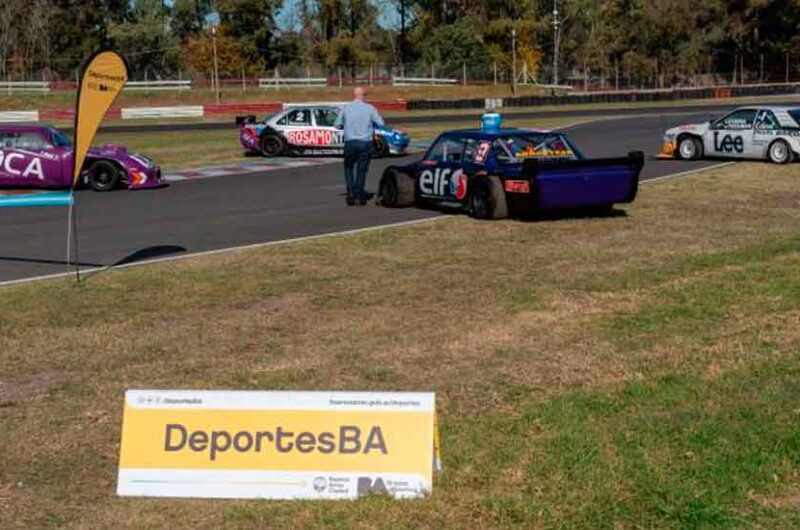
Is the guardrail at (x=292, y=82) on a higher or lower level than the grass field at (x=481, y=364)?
higher

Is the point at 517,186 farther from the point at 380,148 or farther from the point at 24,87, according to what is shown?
the point at 24,87

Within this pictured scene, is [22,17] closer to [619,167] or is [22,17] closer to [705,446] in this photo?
[619,167]

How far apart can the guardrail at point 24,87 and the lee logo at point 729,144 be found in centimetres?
5141

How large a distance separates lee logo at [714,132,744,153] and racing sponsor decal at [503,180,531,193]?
1140 cm

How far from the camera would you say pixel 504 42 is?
3740 inches

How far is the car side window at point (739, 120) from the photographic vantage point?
81.6ft

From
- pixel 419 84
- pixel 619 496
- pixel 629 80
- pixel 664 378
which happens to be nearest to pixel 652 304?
pixel 664 378

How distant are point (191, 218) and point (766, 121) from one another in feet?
43.6

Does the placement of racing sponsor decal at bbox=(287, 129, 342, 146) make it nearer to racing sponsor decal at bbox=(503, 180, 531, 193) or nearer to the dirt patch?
racing sponsor decal at bbox=(503, 180, 531, 193)

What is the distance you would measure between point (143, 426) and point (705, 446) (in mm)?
2614

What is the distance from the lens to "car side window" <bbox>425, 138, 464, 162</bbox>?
53.0 ft

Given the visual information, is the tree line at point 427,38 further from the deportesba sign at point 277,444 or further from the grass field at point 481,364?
the deportesba sign at point 277,444

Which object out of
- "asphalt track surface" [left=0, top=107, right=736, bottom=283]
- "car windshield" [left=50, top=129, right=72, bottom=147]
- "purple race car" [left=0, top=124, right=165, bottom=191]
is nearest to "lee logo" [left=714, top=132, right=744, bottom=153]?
"asphalt track surface" [left=0, top=107, right=736, bottom=283]

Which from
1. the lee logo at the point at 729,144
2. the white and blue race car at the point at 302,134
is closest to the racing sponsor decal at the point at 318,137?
the white and blue race car at the point at 302,134
